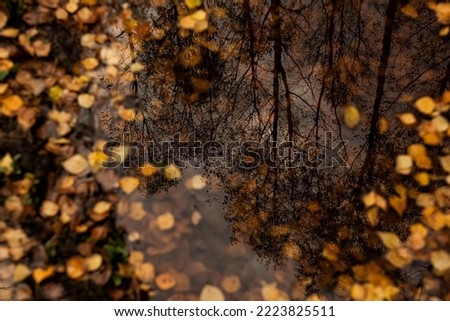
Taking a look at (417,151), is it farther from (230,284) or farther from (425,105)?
(230,284)

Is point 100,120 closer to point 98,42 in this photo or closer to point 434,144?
point 98,42

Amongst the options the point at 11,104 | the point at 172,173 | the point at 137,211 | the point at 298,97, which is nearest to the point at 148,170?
the point at 172,173

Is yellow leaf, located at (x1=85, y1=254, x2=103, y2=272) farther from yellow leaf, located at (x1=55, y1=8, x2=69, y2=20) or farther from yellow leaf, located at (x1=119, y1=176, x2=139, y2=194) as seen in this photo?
yellow leaf, located at (x1=55, y1=8, x2=69, y2=20)

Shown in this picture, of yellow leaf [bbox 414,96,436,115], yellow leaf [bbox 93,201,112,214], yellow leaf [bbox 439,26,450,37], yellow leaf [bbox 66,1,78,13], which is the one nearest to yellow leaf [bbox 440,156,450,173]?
yellow leaf [bbox 414,96,436,115]

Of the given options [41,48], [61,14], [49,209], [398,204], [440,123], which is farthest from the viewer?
[61,14]

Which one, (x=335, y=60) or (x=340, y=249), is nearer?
(x=340, y=249)
